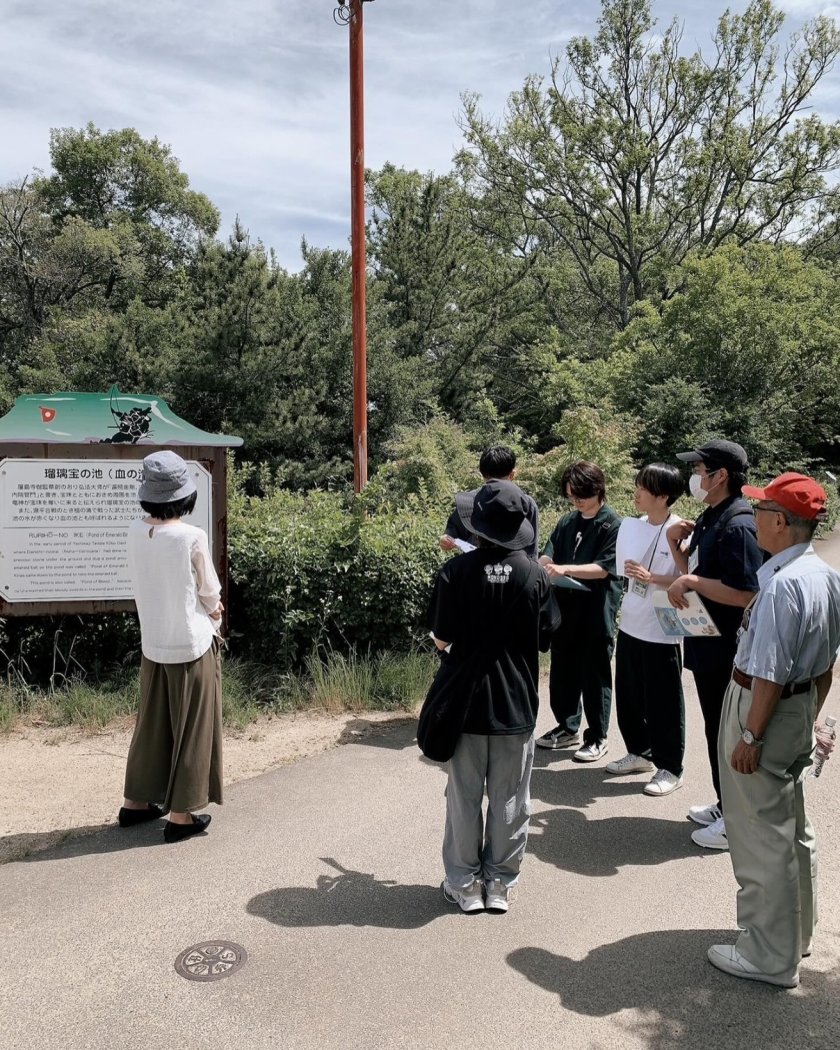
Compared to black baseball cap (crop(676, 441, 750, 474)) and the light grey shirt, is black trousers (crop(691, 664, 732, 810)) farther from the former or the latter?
the light grey shirt

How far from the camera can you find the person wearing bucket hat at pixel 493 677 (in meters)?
3.27

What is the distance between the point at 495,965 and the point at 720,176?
101ft

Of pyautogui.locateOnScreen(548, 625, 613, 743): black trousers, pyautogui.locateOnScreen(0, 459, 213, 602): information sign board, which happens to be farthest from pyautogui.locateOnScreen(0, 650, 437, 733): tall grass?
pyautogui.locateOnScreen(548, 625, 613, 743): black trousers

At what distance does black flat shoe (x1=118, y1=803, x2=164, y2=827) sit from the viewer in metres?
4.16

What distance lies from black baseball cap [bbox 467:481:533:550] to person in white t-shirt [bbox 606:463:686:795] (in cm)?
129

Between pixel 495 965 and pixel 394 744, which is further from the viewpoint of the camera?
pixel 394 744

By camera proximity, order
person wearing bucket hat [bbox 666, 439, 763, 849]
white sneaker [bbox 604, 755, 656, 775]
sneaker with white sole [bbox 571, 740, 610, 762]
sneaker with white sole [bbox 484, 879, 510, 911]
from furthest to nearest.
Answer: sneaker with white sole [bbox 571, 740, 610, 762] < white sneaker [bbox 604, 755, 656, 775] < person wearing bucket hat [bbox 666, 439, 763, 849] < sneaker with white sole [bbox 484, 879, 510, 911]

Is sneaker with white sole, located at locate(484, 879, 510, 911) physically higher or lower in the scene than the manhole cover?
higher

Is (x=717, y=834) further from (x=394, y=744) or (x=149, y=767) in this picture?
(x=149, y=767)

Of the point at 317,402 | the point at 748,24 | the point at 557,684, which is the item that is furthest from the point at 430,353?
the point at 557,684

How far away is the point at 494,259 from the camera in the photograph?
27.6m

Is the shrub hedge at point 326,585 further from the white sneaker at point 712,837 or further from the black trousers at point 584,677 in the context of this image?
the white sneaker at point 712,837

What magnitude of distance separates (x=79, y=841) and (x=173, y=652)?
1.07 meters

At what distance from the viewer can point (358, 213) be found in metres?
9.95
